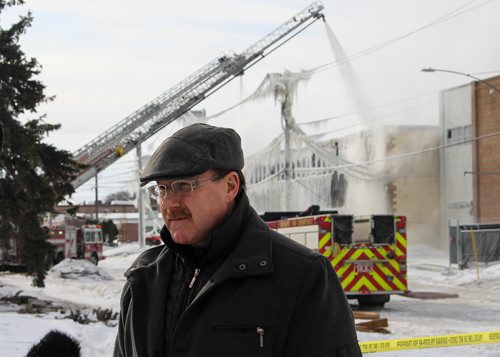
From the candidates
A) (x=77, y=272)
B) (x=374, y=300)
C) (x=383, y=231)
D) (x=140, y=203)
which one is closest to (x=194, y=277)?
(x=383, y=231)

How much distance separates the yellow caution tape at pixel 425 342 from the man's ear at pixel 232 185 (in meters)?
7.14

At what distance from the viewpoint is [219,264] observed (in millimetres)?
2625

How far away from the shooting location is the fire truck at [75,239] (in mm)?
38531

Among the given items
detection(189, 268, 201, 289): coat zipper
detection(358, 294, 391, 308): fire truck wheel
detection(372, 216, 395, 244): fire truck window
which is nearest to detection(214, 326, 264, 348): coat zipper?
detection(189, 268, 201, 289): coat zipper

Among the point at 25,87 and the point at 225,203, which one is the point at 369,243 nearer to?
the point at 25,87

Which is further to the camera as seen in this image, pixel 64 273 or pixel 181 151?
pixel 64 273

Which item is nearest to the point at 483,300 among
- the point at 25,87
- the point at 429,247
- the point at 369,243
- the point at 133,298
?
the point at 369,243

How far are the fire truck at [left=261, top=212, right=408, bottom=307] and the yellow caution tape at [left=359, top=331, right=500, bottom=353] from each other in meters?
5.68

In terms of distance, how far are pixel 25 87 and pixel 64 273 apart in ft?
43.0

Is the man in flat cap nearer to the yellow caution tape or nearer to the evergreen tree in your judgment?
the yellow caution tape

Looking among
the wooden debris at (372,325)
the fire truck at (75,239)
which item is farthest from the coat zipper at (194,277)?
the fire truck at (75,239)

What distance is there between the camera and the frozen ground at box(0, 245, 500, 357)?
1132 cm

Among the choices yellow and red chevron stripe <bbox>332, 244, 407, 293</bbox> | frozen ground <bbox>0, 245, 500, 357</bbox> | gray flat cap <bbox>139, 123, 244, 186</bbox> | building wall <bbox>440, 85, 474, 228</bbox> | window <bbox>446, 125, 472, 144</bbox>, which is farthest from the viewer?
window <bbox>446, 125, 472, 144</bbox>

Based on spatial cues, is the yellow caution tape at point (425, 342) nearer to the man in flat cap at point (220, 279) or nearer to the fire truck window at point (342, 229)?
the fire truck window at point (342, 229)
